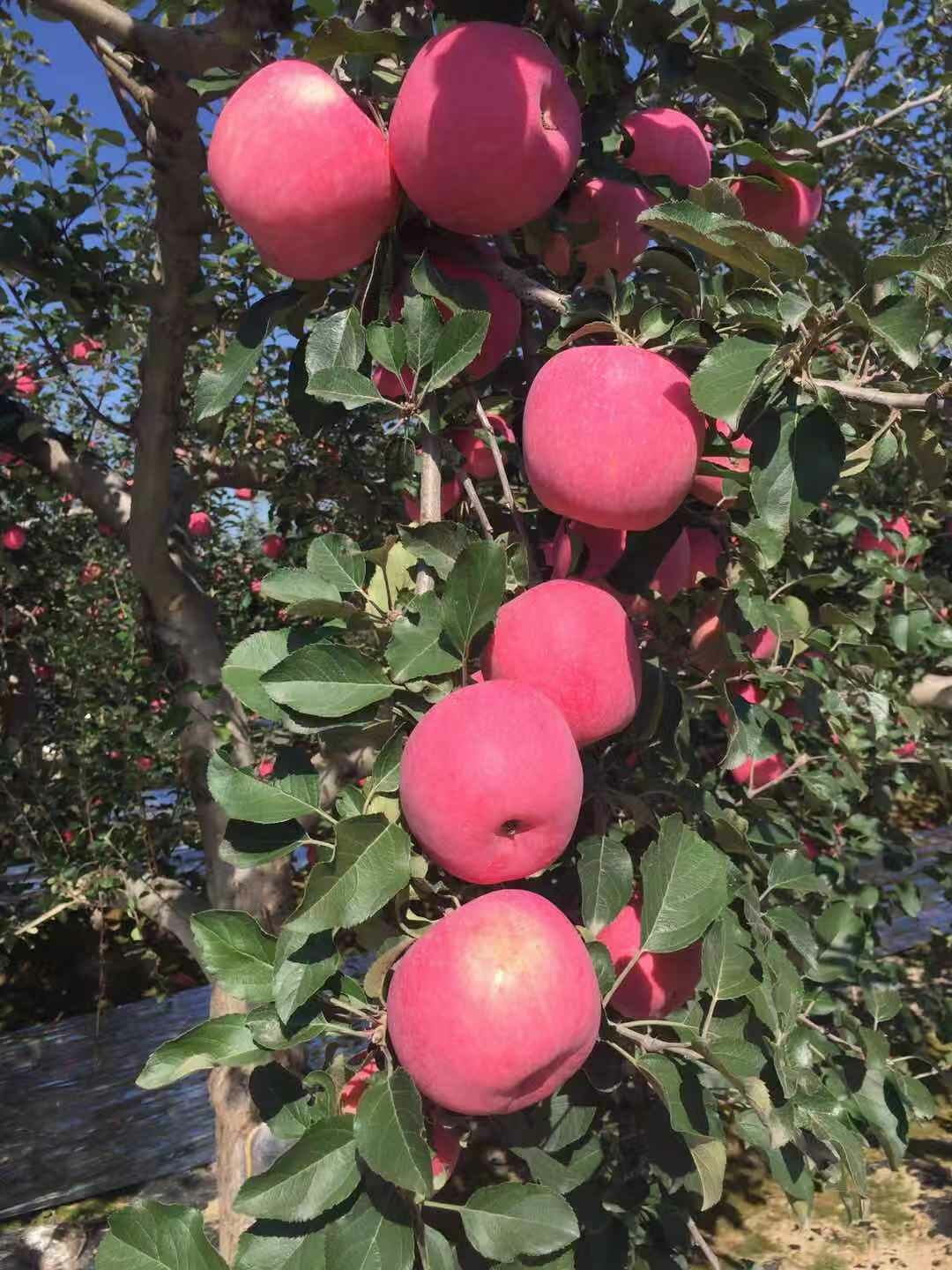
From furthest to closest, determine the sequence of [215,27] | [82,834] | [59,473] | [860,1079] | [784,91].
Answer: [82,834]
[59,473]
[860,1079]
[215,27]
[784,91]

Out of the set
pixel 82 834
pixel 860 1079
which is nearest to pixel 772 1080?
pixel 860 1079

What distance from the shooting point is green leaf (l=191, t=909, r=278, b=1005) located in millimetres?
790

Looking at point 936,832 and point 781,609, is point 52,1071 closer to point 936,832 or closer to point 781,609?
point 781,609

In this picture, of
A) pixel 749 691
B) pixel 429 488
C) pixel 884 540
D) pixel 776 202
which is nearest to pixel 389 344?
pixel 429 488

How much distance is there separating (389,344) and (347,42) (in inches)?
10.5

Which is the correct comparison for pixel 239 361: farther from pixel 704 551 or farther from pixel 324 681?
pixel 704 551

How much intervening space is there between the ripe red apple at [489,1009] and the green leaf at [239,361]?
55 centimetres

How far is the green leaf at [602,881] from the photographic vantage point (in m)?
0.86

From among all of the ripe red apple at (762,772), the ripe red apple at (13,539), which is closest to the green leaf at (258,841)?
A: the ripe red apple at (762,772)

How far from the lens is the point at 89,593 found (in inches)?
161

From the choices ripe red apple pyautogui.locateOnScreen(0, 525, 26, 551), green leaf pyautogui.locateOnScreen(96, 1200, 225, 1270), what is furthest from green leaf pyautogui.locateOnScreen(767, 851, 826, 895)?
ripe red apple pyautogui.locateOnScreen(0, 525, 26, 551)

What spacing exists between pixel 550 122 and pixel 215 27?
623 millimetres

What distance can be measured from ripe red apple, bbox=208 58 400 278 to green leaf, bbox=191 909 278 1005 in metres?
0.61

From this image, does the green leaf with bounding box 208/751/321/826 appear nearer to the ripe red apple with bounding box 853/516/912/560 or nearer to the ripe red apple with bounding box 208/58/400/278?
the ripe red apple with bounding box 208/58/400/278
